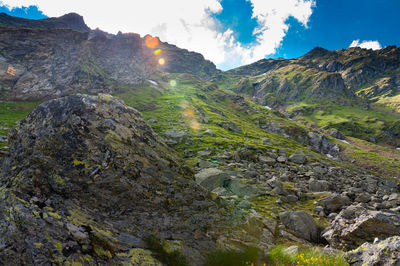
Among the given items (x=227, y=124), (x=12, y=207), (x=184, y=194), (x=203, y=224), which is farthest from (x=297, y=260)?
(x=227, y=124)

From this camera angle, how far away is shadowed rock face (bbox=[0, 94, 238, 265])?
6141 mm

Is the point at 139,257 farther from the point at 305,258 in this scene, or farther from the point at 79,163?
the point at 305,258

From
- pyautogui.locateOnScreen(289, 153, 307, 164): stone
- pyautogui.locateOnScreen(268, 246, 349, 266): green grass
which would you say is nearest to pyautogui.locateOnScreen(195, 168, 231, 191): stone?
pyautogui.locateOnScreen(268, 246, 349, 266): green grass

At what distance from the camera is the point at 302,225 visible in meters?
12.5

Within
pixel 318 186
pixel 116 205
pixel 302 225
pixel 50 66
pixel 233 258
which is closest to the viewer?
pixel 233 258

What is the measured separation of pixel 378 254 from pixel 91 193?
13114mm

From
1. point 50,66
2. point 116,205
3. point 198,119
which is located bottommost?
point 116,205

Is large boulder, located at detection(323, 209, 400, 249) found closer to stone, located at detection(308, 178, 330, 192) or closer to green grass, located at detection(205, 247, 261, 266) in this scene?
green grass, located at detection(205, 247, 261, 266)

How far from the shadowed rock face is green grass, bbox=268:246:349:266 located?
314cm

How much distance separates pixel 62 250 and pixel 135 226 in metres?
3.78

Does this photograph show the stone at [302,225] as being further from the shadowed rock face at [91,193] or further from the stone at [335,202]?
the shadowed rock face at [91,193]

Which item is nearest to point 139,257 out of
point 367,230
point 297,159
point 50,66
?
point 367,230

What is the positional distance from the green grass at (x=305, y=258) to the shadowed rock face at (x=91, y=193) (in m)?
3.14

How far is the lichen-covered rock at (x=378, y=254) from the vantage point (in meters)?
6.26
